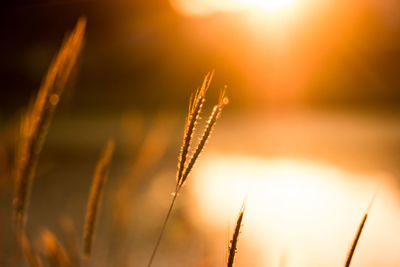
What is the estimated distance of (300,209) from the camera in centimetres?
616

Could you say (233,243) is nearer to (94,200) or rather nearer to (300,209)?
(94,200)

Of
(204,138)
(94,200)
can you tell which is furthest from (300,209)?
(204,138)

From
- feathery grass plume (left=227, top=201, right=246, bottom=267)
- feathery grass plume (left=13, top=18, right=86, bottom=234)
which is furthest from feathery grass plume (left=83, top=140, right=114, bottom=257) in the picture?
feathery grass plume (left=227, top=201, right=246, bottom=267)

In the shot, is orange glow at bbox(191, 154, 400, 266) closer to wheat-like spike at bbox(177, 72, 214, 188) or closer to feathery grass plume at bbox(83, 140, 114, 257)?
feathery grass plume at bbox(83, 140, 114, 257)

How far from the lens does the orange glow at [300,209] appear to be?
4438 millimetres

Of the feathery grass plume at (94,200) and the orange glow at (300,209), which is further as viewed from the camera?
the orange glow at (300,209)

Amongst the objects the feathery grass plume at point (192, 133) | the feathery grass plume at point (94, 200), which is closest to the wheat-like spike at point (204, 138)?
the feathery grass plume at point (192, 133)

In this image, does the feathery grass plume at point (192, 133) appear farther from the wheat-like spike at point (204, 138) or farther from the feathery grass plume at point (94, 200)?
the feathery grass plume at point (94, 200)

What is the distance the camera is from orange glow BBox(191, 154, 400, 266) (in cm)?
444

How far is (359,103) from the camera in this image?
1634cm

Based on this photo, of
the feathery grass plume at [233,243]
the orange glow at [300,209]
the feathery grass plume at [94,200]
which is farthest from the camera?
the orange glow at [300,209]

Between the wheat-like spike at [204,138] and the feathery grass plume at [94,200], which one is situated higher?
the wheat-like spike at [204,138]

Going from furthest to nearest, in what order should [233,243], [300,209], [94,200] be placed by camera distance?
[300,209]
[94,200]
[233,243]

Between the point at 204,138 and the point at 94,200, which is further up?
the point at 204,138
